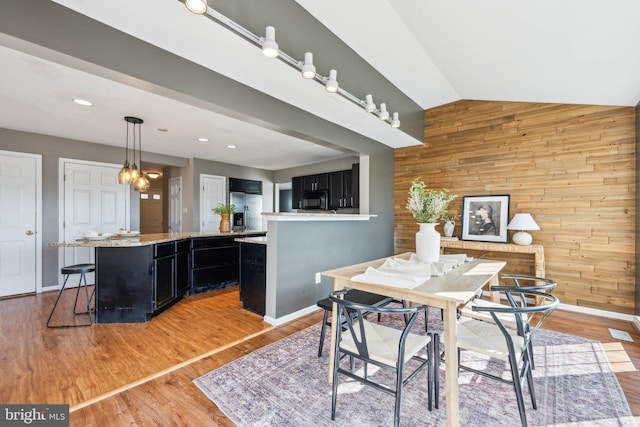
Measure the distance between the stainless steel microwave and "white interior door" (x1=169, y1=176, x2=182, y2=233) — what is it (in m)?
2.70

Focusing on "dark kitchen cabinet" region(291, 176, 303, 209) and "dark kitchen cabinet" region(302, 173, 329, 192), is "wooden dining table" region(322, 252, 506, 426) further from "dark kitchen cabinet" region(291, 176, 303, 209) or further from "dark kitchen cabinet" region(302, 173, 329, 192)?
"dark kitchen cabinet" region(291, 176, 303, 209)

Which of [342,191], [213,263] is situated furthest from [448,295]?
[342,191]

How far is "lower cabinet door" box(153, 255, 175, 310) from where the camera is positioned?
127 inches

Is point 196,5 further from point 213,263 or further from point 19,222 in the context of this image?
point 19,222

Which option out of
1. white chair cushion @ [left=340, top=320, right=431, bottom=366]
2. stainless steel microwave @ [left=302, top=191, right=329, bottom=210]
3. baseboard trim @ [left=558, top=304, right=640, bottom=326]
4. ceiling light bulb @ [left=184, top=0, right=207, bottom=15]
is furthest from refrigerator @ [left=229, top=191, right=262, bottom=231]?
baseboard trim @ [left=558, top=304, right=640, bottom=326]

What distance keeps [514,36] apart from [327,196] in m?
3.86

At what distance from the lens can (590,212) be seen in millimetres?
3357

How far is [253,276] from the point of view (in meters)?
3.42

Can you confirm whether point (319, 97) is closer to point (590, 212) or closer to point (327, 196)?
point (327, 196)

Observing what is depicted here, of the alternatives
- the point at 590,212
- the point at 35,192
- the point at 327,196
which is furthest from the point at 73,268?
the point at 590,212

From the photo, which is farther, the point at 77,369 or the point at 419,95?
the point at 419,95

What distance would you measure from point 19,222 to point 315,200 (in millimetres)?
4649

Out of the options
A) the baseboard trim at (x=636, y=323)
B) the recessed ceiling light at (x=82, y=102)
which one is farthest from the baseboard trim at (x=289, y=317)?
the baseboard trim at (x=636, y=323)

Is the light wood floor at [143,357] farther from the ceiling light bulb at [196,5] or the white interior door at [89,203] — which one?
the ceiling light bulb at [196,5]
